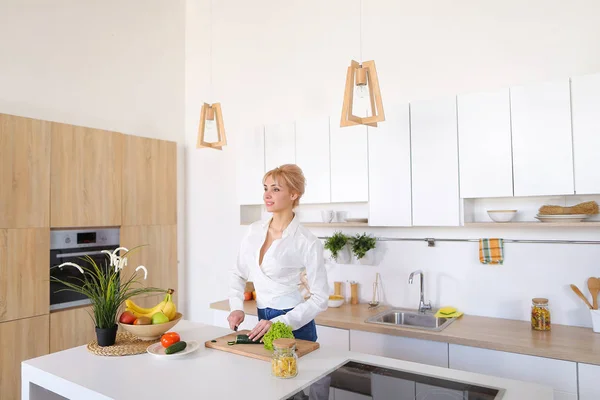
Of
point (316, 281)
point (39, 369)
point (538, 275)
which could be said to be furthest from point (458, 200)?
point (39, 369)

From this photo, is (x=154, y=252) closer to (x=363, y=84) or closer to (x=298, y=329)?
(x=298, y=329)

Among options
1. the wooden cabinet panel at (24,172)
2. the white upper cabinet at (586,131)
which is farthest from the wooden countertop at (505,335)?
the wooden cabinet panel at (24,172)

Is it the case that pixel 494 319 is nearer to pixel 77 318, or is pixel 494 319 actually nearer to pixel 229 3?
pixel 77 318

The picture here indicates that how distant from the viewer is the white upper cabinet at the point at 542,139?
103 inches

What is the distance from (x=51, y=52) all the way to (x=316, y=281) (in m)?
3.12

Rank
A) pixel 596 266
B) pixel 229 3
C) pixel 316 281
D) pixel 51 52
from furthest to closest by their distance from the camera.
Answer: pixel 229 3 < pixel 51 52 < pixel 596 266 < pixel 316 281

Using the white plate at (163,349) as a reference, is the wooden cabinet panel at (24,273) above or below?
above

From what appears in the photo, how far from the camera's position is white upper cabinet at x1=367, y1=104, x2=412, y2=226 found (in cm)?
316

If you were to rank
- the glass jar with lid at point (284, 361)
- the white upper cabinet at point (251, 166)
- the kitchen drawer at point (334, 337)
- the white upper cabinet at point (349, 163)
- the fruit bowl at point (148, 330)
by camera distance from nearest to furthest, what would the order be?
the glass jar with lid at point (284, 361)
the fruit bowl at point (148, 330)
the kitchen drawer at point (334, 337)
the white upper cabinet at point (349, 163)
the white upper cabinet at point (251, 166)

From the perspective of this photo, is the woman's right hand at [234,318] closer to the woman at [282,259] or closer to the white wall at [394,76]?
the woman at [282,259]

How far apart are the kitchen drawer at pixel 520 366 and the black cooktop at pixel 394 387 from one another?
3.14 feet

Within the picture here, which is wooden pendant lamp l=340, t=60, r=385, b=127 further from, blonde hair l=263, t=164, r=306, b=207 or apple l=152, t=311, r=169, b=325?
apple l=152, t=311, r=169, b=325

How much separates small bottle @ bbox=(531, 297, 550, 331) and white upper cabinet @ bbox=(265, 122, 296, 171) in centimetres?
201

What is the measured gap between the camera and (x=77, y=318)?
3562mm
